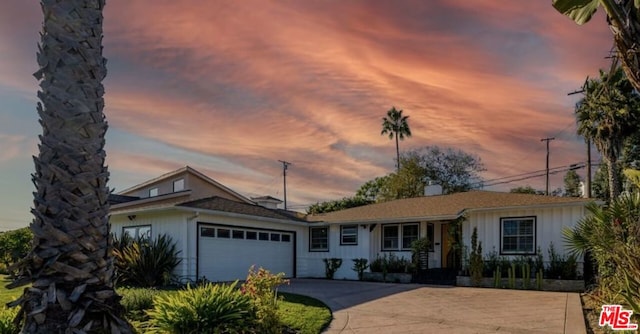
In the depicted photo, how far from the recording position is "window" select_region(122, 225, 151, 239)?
18.4m

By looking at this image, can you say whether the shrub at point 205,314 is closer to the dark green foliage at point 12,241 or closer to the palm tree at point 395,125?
the dark green foliage at point 12,241

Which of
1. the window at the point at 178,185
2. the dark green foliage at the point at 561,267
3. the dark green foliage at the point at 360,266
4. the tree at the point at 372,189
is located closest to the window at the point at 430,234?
the dark green foliage at the point at 360,266

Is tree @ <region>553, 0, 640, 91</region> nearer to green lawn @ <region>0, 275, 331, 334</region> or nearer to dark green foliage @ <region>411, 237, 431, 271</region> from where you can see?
green lawn @ <region>0, 275, 331, 334</region>

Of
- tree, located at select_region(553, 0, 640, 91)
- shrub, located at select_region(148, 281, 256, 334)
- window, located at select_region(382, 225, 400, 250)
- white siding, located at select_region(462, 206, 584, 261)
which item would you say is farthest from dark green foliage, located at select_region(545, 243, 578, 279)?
shrub, located at select_region(148, 281, 256, 334)

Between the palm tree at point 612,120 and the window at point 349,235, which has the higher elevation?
the palm tree at point 612,120

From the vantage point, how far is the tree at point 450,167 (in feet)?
138

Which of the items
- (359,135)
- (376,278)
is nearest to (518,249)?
(376,278)

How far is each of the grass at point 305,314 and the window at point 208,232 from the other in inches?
238

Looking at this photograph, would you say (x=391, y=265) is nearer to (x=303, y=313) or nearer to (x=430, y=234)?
(x=430, y=234)

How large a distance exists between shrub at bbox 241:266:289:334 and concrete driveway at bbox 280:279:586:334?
5.30 ft

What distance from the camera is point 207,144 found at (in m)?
16.2

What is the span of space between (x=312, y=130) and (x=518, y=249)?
8.28 m

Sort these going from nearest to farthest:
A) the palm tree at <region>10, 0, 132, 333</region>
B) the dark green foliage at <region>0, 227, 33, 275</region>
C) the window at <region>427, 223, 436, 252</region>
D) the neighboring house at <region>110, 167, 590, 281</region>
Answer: the palm tree at <region>10, 0, 132, 333</region> < the neighboring house at <region>110, 167, 590, 281</region> < the window at <region>427, 223, 436, 252</region> < the dark green foliage at <region>0, 227, 33, 275</region>

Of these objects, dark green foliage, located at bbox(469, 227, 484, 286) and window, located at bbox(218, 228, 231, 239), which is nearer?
dark green foliage, located at bbox(469, 227, 484, 286)
